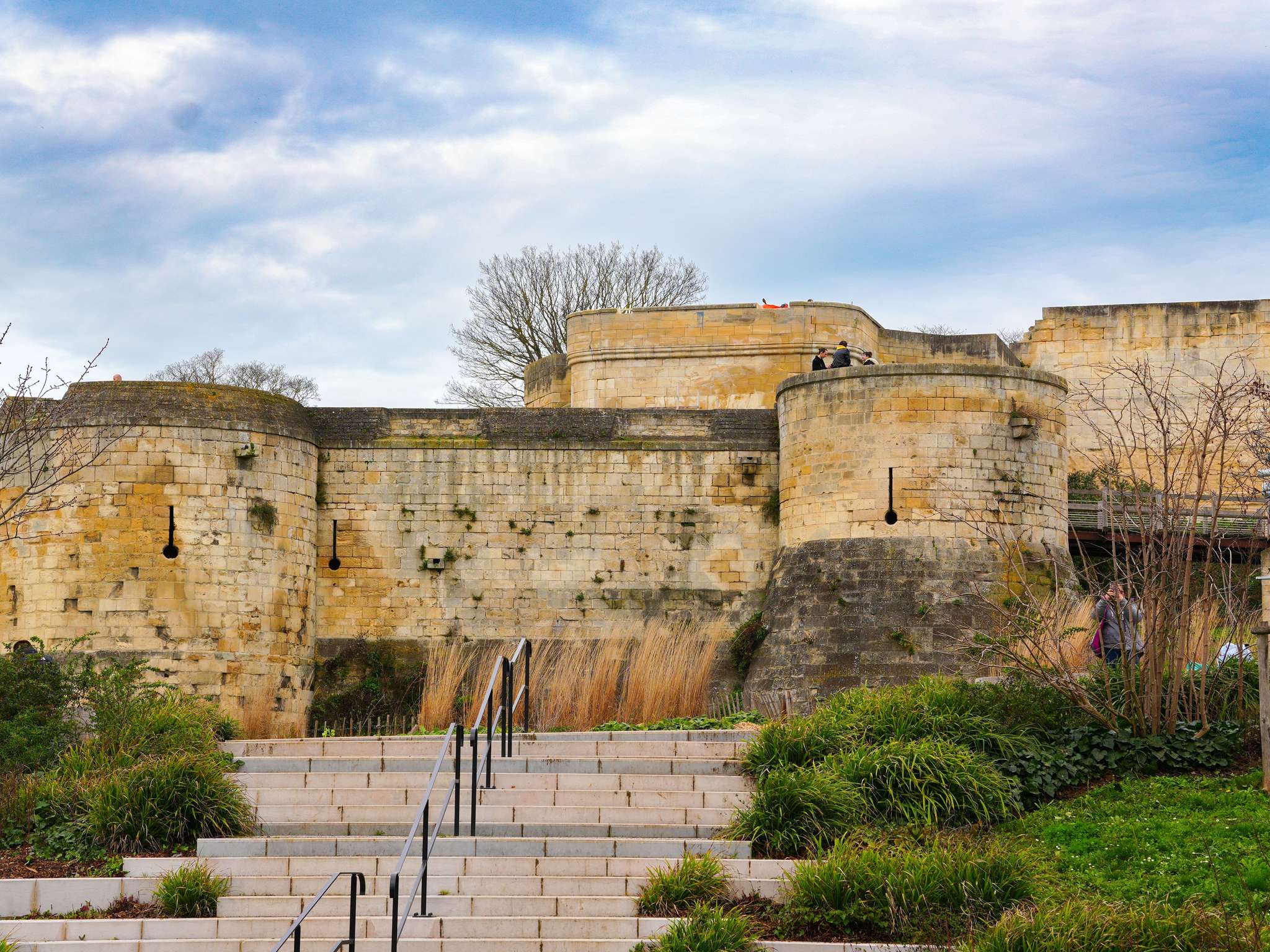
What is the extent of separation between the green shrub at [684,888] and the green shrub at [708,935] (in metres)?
0.36

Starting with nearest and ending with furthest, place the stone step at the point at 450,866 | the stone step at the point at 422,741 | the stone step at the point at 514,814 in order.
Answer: the stone step at the point at 450,866 < the stone step at the point at 514,814 < the stone step at the point at 422,741

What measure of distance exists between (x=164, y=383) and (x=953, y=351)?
1402 cm

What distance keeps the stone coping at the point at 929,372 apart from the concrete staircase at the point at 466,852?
24.8ft

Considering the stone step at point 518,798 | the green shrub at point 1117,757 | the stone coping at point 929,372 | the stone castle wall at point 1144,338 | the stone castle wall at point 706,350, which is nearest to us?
the stone step at point 518,798

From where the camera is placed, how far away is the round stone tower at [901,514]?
18516mm

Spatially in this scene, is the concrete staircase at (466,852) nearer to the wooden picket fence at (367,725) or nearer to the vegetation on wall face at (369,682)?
the wooden picket fence at (367,725)

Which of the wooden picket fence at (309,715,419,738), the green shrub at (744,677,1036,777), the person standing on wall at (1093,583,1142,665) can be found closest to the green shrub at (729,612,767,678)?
the wooden picket fence at (309,715,419,738)

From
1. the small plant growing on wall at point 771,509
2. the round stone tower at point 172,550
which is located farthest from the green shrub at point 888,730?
the round stone tower at point 172,550

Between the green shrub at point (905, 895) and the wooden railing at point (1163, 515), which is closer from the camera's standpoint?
the green shrub at point (905, 895)

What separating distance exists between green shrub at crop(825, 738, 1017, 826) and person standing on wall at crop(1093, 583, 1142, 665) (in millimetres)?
1656

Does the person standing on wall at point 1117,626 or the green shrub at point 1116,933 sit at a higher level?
the person standing on wall at point 1117,626

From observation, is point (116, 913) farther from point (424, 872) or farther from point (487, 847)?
point (487, 847)

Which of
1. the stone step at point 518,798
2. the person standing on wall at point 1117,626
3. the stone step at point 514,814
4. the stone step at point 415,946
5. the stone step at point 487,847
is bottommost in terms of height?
the stone step at point 415,946

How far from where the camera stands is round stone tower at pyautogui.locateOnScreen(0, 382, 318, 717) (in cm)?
1827
